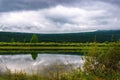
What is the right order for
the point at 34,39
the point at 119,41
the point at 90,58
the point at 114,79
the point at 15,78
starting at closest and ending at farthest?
the point at 114,79
the point at 15,78
the point at 90,58
the point at 119,41
the point at 34,39

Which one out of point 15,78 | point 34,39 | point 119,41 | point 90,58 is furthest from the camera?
point 34,39

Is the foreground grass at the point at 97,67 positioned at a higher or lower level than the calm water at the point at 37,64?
higher

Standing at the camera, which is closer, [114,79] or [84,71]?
[114,79]

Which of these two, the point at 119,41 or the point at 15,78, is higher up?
the point at 119,41

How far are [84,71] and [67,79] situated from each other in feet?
7.10

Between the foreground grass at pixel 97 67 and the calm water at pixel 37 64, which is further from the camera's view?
the calm water at pixel 37 64

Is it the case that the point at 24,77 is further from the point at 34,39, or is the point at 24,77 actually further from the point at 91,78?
the point at 34,39

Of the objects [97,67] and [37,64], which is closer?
[97,67]

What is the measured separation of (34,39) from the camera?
111 metres

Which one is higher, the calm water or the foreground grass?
the foreground grass

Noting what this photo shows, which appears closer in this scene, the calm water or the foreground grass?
the foreground grass

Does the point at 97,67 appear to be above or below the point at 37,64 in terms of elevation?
above

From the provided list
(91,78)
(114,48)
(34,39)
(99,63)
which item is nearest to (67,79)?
(91,78)

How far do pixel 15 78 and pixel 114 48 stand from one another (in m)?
5.82
